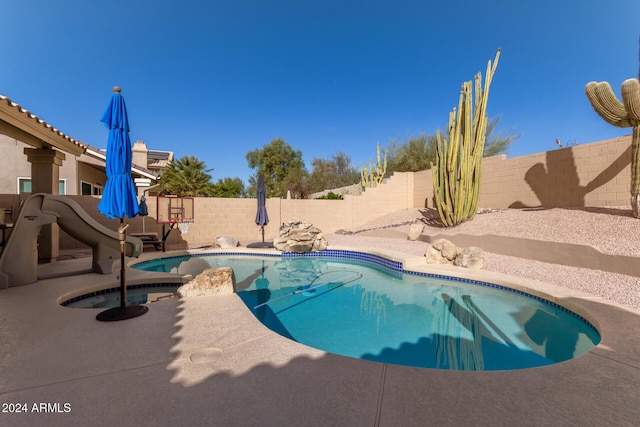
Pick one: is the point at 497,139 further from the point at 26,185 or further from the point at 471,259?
the point at 26,185

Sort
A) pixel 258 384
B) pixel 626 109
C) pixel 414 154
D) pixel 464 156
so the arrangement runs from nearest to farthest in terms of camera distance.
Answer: pixel 258 384
pixel 626 109
pixel 464 156
pixel 414 154

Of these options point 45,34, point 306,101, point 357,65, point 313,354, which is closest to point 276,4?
point 357,65

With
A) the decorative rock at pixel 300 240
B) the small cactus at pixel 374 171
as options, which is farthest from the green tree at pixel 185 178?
the decorative rock at pixel 300 240

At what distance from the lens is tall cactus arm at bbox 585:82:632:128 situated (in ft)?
23.3

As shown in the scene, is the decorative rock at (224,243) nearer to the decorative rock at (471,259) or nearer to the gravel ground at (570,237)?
the gravel ground at (570,237)

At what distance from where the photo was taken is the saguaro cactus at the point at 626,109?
263 inches

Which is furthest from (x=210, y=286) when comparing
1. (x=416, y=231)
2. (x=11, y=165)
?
(x=11, y=165)

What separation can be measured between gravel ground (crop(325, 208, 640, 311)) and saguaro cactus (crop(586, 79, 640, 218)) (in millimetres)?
934

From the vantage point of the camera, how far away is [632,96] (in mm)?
6660

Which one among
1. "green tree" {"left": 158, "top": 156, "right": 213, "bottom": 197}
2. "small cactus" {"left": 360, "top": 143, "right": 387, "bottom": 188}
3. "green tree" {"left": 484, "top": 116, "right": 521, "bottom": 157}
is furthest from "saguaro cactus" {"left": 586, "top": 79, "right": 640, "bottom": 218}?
"green tree" {"left": 158, "top": 156, "right": 213, "bottom": 197}

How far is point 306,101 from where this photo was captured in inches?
995

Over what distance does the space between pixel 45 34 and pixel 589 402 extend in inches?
708

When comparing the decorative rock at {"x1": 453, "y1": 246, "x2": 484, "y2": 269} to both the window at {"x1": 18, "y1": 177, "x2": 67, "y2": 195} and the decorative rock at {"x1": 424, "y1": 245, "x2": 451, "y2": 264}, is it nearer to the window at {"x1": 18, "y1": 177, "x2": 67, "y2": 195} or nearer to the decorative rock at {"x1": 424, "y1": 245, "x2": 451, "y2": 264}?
the decorative rock at {"x1": 424, "y1": 245, "x2": 451, "y2": 264}

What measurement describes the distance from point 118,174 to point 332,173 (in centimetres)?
2978
